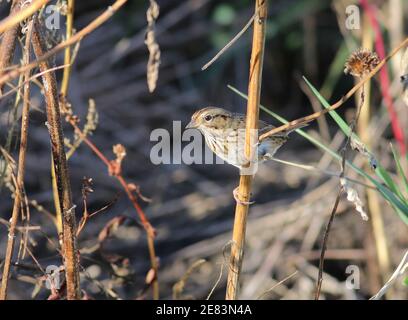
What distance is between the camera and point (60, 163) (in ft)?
6.40

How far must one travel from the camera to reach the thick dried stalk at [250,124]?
184cm

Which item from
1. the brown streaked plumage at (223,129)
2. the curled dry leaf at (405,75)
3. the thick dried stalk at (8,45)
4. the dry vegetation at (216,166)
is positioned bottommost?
the curled dry leaf at (405,75)

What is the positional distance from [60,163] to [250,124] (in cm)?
51

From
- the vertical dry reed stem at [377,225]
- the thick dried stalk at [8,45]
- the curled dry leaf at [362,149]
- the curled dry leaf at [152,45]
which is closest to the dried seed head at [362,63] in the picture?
the curled dry leaf at [362,149]

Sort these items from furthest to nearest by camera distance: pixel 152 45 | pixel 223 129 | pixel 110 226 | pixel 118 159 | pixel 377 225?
pixel 377 225 → pixel 223 129 → pixel 110 226 → pixel 118 159 → pixel 152 45

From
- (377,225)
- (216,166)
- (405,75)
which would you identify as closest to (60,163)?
(405,75)

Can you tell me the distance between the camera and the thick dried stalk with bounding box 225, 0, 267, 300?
6.04 feet

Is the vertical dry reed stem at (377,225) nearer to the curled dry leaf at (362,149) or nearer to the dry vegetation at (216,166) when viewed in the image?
the dry vegetation at (216,166)

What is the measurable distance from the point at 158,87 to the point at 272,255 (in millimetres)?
1975

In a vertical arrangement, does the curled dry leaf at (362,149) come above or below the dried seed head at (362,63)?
below

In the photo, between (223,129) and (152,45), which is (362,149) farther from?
(223,129)

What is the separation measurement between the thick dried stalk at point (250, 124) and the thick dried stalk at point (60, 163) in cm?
44

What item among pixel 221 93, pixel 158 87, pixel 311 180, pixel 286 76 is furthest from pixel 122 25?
pixel 311 180
